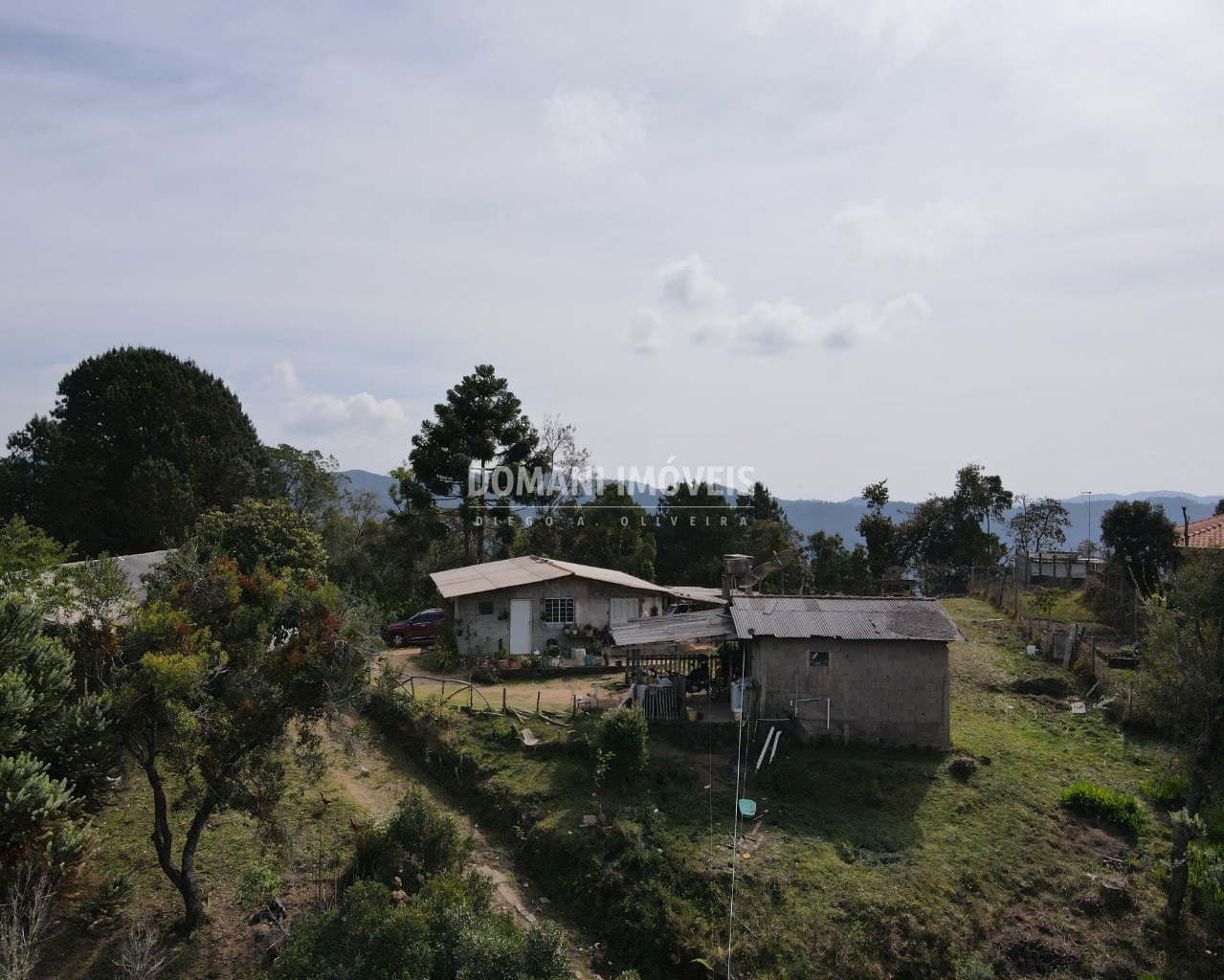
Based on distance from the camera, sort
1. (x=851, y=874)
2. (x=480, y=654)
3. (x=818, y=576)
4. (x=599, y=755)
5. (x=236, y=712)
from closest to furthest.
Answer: (x=236, y=712)
(x=851, y=874)
(x=599, y=755)
(x=480, y=654)
(x=818, y=576)

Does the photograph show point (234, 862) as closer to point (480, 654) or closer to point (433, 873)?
point (433, 873)

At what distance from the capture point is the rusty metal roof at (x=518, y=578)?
26.0 meters

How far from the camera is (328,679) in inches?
444

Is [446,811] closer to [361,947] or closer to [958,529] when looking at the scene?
[361,947]

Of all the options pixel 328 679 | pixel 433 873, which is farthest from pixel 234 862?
pixel 328 679

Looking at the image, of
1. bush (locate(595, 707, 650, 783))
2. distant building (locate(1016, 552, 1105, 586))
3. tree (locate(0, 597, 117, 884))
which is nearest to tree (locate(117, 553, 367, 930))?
tree (locate(0, 597, 117, 884))

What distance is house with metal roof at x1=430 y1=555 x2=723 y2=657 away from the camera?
25906 mm

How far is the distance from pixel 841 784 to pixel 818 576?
1293 inches

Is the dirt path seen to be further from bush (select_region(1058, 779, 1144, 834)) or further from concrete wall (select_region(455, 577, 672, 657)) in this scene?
bush (select_region(1058, 779, 1144, 834))

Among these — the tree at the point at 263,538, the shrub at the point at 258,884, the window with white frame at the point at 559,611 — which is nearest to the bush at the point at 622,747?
the shrub at the point at 258,884

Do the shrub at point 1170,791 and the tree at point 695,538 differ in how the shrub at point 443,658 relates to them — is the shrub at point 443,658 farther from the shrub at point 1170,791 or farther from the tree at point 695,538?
the tree at point 695,538

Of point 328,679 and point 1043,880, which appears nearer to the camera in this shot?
point 328,679

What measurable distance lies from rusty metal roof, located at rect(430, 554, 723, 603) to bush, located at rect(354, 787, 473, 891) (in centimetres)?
1221

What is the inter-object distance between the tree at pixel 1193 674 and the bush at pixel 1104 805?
1217 millimetres
